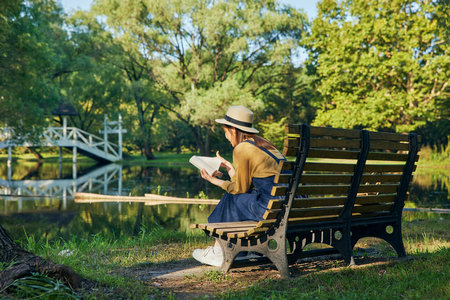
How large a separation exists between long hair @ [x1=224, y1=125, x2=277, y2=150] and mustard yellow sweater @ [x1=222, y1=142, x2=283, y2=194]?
0.37ft

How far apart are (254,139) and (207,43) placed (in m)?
27.2

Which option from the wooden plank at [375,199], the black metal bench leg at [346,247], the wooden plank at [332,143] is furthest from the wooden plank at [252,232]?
the wooden plank at [375,199]

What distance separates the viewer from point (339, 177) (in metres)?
3.94

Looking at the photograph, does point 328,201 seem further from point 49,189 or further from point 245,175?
point 49,189

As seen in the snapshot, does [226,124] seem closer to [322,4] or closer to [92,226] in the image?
[92,226]

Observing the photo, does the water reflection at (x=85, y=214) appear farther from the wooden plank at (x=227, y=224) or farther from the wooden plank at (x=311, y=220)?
the wooden plank at (x=311, y=220)

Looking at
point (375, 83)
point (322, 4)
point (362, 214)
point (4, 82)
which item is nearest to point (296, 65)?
point (322, 4)

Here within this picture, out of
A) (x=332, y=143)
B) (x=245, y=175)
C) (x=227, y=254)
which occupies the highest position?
(x=332, y=143)

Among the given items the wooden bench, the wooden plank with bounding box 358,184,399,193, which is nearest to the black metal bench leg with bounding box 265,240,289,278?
the wooden bench

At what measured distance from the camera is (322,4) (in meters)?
28.8

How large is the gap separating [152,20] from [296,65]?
10263 mm

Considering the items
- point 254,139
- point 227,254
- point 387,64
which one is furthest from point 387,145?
point 387,64

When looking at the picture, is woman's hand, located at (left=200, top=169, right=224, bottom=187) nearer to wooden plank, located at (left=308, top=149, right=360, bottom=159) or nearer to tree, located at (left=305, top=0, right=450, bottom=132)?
wooden plank, located at (left=308, top=149, right=360, bottom=159)

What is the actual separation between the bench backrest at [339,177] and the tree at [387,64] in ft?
69.6
